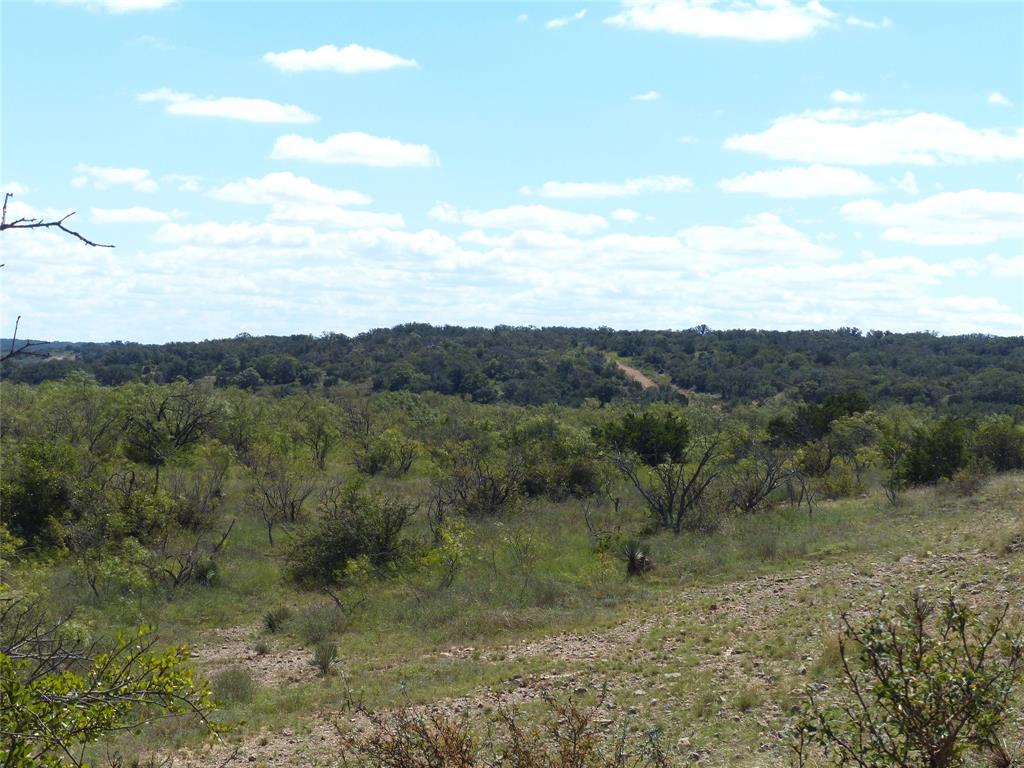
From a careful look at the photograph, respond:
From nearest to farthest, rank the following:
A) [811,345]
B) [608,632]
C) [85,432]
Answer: [608,632] < [85,432] < [811,345]

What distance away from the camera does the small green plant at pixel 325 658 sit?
1222 centimetres

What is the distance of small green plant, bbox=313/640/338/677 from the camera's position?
12.2m

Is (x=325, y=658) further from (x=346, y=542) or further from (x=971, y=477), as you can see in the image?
(x=971, y=477)

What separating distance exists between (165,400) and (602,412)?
2106 centimetres

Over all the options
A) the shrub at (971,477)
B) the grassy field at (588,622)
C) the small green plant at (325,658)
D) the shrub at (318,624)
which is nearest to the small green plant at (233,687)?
the grassy field at (588,622)

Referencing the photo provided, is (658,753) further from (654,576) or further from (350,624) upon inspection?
(654,576)

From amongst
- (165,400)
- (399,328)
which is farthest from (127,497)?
(399,328)

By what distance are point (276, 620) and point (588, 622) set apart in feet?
18.1

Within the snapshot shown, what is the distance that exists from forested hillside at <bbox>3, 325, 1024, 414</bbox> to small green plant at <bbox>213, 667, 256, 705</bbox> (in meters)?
44.4

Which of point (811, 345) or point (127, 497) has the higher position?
point (811, 345)

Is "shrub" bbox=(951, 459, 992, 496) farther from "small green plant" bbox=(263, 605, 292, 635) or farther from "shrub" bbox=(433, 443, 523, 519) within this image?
"small green plant" bbox=(263, 605, 292, 635)

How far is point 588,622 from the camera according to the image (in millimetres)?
13656

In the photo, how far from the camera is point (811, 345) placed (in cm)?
8994

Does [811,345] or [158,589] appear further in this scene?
[811,345]
